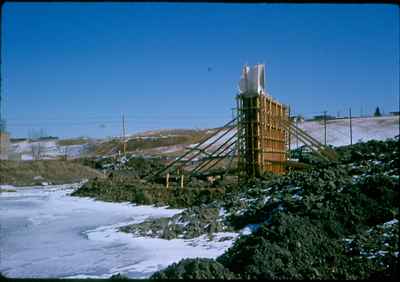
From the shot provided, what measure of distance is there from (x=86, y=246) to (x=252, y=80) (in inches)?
358

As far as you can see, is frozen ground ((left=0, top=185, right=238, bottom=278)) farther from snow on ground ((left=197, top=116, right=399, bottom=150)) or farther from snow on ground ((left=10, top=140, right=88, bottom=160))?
snow on ground ((left=10, top=140, right=88, bottom=160))

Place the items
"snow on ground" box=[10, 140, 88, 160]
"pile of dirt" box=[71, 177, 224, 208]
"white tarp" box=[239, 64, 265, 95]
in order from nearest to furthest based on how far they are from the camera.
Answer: "pile of dirt" box=[71, 177, 224, 208] < "white tarp" box=[239, 64, 265, 95] < "snow on ground" box=[10, 140, 88, 160]

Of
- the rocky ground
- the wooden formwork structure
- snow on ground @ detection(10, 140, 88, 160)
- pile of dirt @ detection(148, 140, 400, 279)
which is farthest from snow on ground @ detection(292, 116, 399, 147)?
snow on ground @ detection(10, 140, 88, 160)

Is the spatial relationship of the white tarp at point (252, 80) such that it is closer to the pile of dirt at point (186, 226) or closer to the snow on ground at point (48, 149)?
the pile of dirt at point (186, 226)

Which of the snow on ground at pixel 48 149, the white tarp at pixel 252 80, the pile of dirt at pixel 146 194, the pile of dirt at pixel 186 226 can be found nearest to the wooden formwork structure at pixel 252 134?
the white tarp at pixel 252 80

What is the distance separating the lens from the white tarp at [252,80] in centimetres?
1426

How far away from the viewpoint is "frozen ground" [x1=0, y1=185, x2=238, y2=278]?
20.5 ft

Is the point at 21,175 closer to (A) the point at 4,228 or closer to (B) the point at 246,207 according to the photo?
A: (A) the point at 4,228

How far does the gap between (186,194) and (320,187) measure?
19.9ft

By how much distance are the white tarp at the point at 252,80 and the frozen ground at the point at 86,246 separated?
560cm

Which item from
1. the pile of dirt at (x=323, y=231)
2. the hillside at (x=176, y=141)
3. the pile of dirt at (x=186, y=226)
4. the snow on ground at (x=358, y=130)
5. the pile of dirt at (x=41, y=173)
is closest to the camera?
the pile of dirt at (x=323, y=231)

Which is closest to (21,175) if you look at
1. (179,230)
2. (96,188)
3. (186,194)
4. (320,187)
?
(96,188)

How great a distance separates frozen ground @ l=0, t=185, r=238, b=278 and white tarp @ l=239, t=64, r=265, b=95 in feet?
18.4

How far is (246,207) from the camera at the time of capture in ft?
29.4
